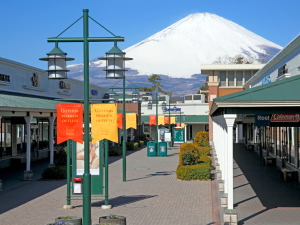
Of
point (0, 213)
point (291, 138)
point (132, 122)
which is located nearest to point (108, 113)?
point (0, 213)

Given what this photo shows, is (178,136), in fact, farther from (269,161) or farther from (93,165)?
(93,165)

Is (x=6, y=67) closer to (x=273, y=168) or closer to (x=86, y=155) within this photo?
(x=273, y=168)

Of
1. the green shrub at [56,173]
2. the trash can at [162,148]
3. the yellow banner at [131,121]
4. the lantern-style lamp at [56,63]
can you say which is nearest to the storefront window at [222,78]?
the yellow banner at [131,121]

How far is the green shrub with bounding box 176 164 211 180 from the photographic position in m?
26.7

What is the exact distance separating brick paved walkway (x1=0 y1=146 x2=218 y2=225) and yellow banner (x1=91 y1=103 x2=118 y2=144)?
272 centimetres

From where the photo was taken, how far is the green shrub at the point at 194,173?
87.6ft

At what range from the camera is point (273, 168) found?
107 ft

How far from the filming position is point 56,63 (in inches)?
487

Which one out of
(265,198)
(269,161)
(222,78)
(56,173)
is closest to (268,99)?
(265,198)

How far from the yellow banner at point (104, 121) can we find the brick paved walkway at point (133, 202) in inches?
107

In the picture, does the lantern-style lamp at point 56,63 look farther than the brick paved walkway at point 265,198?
No

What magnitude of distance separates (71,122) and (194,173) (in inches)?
Result: 439

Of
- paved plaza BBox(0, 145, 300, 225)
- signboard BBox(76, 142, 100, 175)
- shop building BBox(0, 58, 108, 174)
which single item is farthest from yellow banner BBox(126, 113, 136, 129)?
signboard BBox(76, 142, 100, 175)

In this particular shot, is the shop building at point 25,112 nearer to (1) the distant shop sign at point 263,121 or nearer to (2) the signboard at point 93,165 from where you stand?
(2) the signboard at point 93,165
